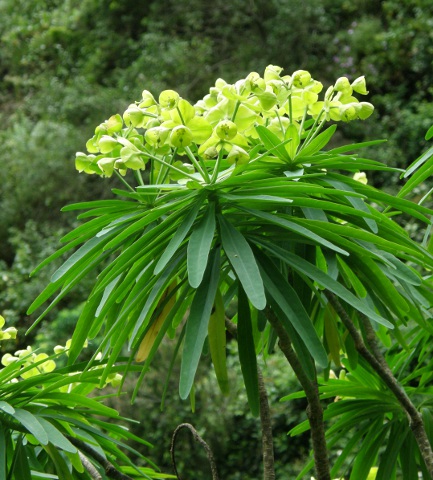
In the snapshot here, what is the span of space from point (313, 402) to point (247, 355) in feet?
0.39

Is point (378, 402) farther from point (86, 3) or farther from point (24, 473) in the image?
point (86, 3)

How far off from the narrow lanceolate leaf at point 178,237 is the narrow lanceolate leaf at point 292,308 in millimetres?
118

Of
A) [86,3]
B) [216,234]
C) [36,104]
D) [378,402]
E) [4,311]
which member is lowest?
[4,311]

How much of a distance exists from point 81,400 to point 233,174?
434 mm

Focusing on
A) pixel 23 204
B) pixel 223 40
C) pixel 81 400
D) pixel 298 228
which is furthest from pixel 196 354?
pixel 223 40

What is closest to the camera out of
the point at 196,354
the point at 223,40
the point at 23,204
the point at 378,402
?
the point at 196,354

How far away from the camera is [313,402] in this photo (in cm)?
103

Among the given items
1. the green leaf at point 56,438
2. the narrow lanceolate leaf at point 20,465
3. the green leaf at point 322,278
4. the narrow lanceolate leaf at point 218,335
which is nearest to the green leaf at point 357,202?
the green leaf at point 322,278

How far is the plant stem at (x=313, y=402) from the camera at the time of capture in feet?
3.30

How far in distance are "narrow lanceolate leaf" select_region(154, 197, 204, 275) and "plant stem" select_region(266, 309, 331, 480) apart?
174 mm

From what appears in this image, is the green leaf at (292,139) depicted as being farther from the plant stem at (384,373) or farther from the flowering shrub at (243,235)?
the plant stem at (384,373)

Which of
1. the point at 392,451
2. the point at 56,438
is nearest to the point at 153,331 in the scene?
the point at 56,438

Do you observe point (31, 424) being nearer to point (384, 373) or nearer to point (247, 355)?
point (247, 355)

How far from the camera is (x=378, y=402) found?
1.40 metres
